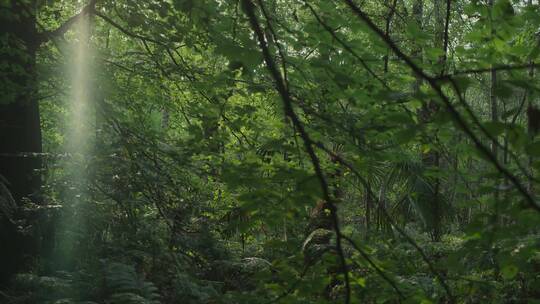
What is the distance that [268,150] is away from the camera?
2320mm

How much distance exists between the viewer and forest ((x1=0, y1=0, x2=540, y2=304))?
142 cm

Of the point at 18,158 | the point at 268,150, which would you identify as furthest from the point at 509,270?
the point at 18,158

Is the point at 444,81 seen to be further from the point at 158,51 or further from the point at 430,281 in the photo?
the point at 430,281

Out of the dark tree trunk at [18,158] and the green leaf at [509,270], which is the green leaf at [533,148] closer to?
the green leaf at [509,270]

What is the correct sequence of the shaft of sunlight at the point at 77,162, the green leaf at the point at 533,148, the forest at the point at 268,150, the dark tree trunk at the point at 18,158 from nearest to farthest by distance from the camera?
the green leaf at the point at 533,148, the forest at the point at 268,150, the shaft of sunlight at the point at 77,162, the dark tree trunk at the point at 18,158

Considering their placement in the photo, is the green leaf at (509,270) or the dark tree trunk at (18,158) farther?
the dark tree trunk at (18,158)

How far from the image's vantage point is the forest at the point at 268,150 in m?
1.42

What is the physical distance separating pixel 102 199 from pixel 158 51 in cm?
139

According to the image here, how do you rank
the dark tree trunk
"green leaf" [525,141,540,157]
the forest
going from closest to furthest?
"green leaf" [525,141,540,157], the forest, the dark tree trunk

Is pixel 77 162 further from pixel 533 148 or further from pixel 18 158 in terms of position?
pixel 533 148

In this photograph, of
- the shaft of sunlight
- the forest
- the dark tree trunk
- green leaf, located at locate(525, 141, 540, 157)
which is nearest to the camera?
green leaf, located at locate(525, 141, 540, 157)

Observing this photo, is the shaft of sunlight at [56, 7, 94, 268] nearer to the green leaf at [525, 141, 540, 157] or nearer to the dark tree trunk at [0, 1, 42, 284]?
the dark tree trunk at [0, 1, 42, 284]

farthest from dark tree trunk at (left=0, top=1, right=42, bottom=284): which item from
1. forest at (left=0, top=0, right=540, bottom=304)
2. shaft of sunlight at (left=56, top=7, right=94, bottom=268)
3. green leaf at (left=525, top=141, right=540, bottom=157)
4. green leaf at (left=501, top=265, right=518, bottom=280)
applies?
green leaf at (left=525, top=141, right=540, bottom=157)

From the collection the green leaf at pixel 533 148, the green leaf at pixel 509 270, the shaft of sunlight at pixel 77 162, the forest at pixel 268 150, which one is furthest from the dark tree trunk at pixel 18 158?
the green leaf at pixel 533 148
